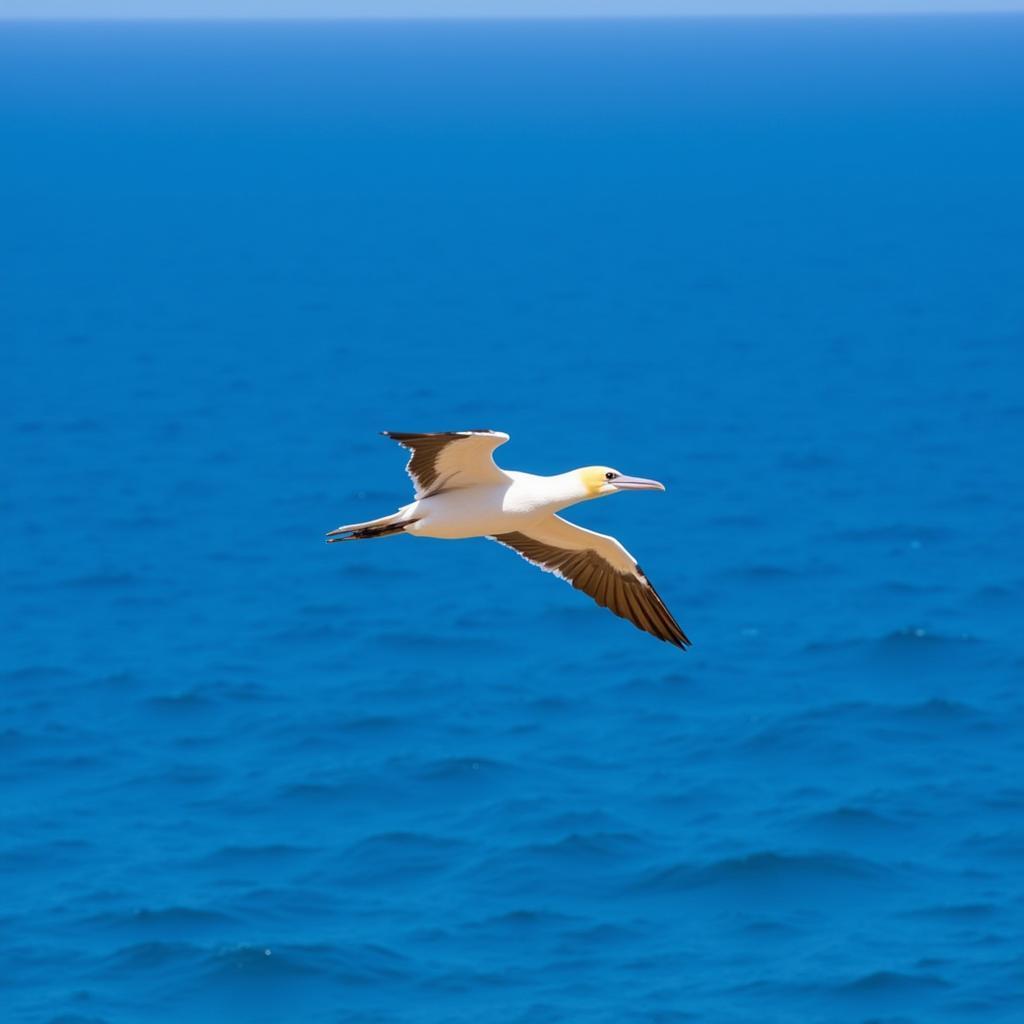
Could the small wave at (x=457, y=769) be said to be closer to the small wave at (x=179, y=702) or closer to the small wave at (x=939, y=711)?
the small wave at (x=179, y=702)

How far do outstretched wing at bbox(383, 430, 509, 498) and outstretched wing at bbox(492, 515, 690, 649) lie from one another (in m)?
2.28

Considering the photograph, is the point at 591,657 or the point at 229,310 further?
the point at 229,310

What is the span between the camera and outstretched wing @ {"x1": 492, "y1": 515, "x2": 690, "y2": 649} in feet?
78.6

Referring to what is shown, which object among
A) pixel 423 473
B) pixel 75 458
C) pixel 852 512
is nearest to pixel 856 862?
pixel 852 512

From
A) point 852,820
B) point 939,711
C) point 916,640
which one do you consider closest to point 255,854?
point 852,820

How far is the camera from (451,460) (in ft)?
69.9

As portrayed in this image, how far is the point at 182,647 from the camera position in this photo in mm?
91188

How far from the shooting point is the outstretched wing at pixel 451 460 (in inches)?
811

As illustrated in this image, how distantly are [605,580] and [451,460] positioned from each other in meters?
3.68

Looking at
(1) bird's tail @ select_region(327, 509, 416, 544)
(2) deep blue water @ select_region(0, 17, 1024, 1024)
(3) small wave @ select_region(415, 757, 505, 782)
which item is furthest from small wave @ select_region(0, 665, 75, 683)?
(1) bird's tail @ select_region(327, 509, 416, 544)

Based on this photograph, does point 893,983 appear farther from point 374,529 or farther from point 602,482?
point 374,529

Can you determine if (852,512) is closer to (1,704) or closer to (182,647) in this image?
(182,647)

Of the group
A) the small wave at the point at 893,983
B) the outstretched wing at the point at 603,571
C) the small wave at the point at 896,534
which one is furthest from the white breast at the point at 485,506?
the small wave at the point at 896,534

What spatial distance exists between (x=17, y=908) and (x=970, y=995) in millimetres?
29036
